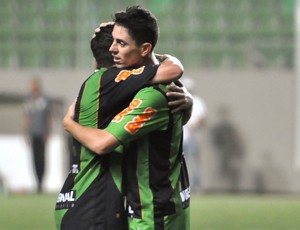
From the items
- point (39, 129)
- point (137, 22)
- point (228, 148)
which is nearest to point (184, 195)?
point (137, 22)

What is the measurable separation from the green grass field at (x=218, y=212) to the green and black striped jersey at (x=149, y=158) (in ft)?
18.8

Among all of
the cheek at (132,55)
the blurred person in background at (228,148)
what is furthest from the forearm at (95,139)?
the blurred person in background at (228,148)

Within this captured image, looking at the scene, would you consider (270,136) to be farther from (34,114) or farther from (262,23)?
(34,114)

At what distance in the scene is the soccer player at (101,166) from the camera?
4.48 metres

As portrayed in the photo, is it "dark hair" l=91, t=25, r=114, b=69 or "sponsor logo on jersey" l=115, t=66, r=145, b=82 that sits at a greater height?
"dark hair" l=91, t=25, r=114, b=69

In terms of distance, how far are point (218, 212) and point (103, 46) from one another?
323 inches

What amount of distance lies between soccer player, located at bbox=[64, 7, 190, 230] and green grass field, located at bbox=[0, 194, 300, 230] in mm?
5752

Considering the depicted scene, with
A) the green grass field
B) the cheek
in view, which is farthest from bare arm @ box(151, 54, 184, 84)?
the green grass field

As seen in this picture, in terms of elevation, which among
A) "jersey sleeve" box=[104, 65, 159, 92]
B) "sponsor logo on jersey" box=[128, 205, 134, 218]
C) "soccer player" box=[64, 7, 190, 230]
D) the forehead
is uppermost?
the forehead

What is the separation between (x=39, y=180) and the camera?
16.3 metres

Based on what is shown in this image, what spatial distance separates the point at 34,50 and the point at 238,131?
3.84 meters

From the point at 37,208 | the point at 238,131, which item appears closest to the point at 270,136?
the point at 238,131

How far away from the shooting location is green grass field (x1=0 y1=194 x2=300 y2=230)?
1069 cm

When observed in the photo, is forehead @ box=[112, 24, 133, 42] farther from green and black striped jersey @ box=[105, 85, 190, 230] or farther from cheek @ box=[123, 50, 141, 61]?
green and black striped jersey @ box=[105, 85, 190, 230]
